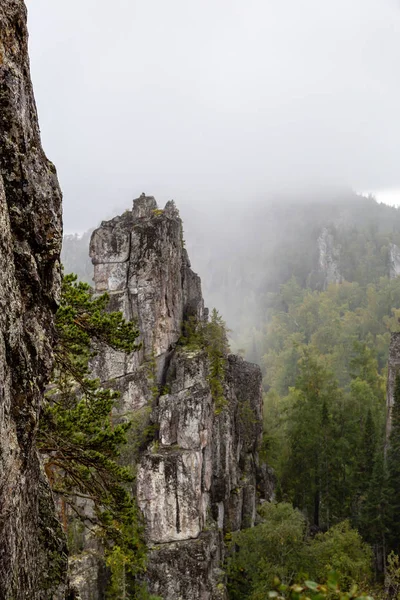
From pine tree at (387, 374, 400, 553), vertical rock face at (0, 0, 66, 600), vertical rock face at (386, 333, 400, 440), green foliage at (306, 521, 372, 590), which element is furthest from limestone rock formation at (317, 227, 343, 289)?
vertical rock face at (0, 0, 66, 600)

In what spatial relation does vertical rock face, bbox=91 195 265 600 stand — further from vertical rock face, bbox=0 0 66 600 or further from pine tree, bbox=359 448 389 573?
vertical rock face, bbox=0 0 66 600

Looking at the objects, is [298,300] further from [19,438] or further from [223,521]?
[19,438]

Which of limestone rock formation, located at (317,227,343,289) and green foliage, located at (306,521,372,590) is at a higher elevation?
limestone rock formation, located at (317,227,343,289)

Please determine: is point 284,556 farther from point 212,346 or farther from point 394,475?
point 394,475

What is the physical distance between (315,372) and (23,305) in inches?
1621

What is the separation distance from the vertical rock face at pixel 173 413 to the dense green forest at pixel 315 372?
230 cm

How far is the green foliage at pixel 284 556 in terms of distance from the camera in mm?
21188

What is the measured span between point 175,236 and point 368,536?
68.9 feet

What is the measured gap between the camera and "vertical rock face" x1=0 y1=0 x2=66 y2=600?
16.5ft

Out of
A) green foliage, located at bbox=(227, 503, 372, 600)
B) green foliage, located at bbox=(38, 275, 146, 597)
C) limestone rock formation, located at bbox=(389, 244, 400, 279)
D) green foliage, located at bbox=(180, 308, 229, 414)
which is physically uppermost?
limestone rock formation, located at bbox=(389, 244, 400, 279)

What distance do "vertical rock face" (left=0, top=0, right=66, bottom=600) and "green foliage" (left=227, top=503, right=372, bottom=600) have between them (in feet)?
55.6

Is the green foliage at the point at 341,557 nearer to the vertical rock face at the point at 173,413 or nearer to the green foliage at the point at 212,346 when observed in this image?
the vertical rock face at the point at 173,413

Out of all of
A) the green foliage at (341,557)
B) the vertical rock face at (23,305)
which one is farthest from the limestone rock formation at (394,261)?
the vertical rock face at (23,305)

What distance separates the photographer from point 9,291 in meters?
5.12
